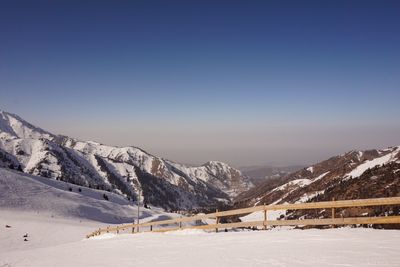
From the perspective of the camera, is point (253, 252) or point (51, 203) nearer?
point (253, 252)

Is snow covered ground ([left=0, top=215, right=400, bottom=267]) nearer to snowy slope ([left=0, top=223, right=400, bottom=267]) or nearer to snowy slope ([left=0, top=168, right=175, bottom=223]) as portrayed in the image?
snowy slope ([left=0, top=223, right=400, bottom=267])

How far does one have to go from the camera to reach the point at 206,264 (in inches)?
436

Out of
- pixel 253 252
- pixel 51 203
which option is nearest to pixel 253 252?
pixel 253 252

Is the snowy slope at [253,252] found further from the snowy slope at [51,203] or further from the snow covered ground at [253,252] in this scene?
the snowy slope at [51,203]

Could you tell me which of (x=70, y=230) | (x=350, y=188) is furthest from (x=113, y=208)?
(x=350, y=188)

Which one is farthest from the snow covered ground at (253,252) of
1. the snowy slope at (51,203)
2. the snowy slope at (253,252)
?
the snowy slope at (51,203)

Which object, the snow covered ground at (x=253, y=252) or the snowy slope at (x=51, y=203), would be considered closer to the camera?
the snow covered ground at (x=253, y=252)

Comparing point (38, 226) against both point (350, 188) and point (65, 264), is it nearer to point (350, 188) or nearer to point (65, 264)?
point (65, 264)

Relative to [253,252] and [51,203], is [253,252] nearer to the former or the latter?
[253,252]

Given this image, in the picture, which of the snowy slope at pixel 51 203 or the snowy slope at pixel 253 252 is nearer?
the snowy slope at pixel 253 252

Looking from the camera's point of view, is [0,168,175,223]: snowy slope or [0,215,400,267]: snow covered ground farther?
[0,168,175,223]: snowy slope

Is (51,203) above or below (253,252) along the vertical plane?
above

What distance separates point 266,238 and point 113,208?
110m

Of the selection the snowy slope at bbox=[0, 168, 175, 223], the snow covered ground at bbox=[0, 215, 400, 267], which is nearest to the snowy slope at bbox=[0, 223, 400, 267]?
the snow covered ground at bbox=[0, 215, 400, 267]
